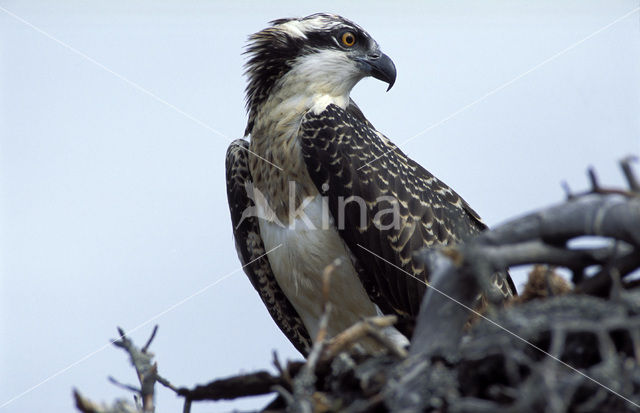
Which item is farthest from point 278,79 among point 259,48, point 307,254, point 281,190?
point 307,254

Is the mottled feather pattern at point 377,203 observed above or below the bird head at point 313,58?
below

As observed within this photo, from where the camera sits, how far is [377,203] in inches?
212

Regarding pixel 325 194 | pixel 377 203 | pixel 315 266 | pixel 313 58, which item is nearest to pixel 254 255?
pixel 315 266

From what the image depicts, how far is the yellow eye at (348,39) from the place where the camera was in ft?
21.1

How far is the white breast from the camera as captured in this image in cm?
544

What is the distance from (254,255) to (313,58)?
1675 mm

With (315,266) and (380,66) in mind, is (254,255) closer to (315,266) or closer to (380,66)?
(315,266)

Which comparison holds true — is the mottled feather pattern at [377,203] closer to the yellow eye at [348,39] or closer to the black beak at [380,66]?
the black beak at [380,66]

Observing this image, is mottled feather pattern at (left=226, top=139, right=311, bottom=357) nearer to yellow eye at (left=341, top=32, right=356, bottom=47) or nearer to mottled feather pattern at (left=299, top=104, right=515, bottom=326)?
mottled feather pattern at (left=299, top=104, right=515, bottom=326)

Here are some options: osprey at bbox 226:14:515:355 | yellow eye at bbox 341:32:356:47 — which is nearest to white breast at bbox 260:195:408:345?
osprey at bbox 226:14:515:355

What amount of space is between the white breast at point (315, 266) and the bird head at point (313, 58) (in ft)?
3.79

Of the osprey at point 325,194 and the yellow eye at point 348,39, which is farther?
the yellow eye at point 348,39

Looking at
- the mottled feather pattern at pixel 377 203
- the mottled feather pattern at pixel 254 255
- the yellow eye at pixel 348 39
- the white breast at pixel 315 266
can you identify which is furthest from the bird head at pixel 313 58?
the white breast at pixel 315 266

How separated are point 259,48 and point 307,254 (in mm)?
1998
